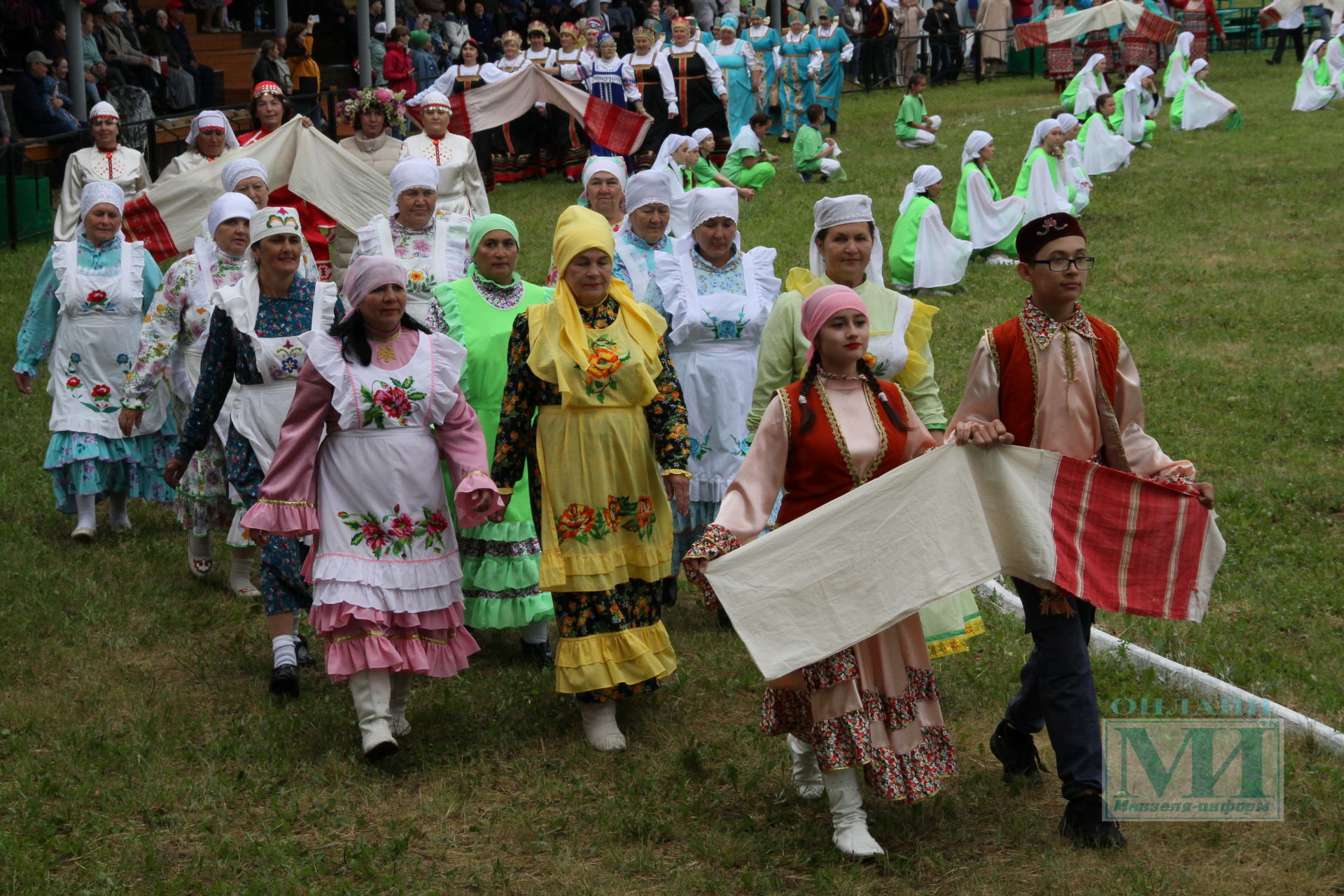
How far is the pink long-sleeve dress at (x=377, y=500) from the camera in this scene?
535 centimetres

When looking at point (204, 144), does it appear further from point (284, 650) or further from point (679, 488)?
point (679, 488)

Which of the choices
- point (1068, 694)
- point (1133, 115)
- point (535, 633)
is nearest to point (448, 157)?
point (535, 633)

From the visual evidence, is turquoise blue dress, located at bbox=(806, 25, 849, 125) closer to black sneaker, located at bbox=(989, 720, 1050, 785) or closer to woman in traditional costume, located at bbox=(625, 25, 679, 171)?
woman in traditional costume, located at bbox=(625, 25, 679, 171)

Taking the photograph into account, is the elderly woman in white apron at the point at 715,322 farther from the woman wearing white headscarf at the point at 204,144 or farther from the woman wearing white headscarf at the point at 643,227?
the woman wearing white headscarf at the point at 204,144

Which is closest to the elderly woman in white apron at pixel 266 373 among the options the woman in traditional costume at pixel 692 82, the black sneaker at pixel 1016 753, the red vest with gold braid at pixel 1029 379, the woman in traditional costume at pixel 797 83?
the black sneaker at pixel 1016 753

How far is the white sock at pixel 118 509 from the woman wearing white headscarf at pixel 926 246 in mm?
8075

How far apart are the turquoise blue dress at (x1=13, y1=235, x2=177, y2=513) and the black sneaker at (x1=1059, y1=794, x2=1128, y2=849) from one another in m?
5.67

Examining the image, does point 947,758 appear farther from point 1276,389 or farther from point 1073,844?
point 1276,389

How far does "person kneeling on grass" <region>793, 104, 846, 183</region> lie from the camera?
20.9m

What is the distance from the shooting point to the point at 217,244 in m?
7.31

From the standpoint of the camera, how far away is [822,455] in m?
4.68

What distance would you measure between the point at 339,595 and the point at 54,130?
1423 cm

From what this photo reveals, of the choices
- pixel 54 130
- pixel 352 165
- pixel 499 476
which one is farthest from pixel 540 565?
pixel 54 130

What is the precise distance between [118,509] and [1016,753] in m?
5.80
